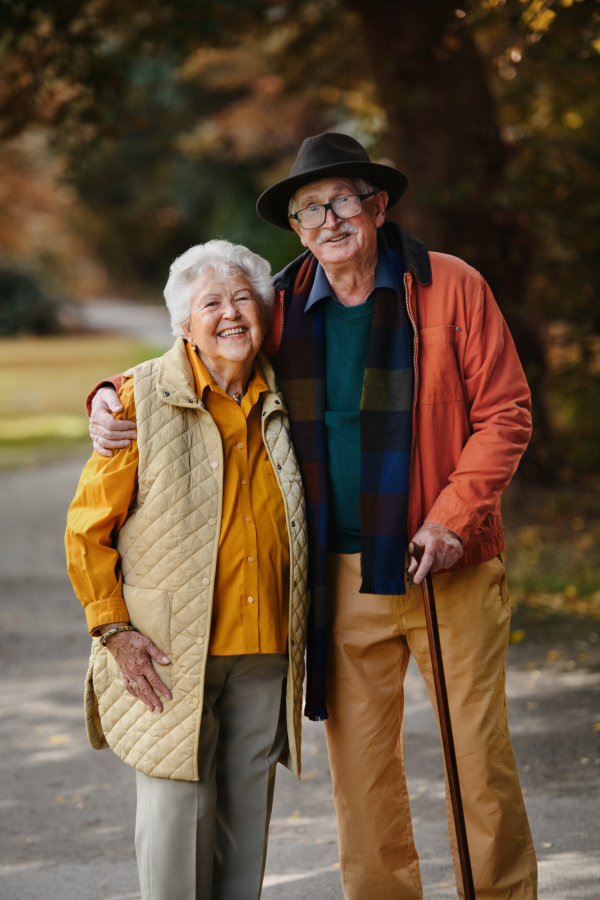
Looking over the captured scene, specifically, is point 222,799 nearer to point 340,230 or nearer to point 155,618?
point 155,618

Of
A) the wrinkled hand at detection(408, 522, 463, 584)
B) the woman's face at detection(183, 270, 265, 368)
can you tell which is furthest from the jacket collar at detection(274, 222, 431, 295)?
the wrinkled hand at detection(408, 522, 463, 584)

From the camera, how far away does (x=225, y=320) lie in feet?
8.50

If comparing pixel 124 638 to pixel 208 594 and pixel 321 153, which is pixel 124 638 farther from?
pixel 321 153

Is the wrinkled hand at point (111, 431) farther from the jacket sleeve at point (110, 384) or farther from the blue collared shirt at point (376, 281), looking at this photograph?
the blue collared shirt at point (376, 281)

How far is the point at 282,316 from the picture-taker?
9.23 feet

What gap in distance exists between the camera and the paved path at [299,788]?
128 inches

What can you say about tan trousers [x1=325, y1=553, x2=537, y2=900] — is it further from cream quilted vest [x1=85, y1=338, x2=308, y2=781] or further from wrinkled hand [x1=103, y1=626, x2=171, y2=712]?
wrinkled hand [x1=103, y1=626, x2=171, y2=712]

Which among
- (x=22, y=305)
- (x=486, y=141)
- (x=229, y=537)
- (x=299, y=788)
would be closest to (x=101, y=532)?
(x=229, y=537)

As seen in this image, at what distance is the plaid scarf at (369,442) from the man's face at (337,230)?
0.14m

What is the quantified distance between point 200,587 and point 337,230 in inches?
42.4

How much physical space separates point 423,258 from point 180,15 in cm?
579

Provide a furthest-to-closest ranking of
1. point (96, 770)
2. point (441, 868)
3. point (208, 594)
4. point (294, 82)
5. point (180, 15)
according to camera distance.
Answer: point (294, 82), point (180, 15), point (96, 770), point (441, 868), point (208, 594)

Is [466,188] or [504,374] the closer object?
[504,374]

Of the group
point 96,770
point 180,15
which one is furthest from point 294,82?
point 96,770
